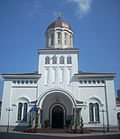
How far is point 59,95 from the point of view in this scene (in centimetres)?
2412

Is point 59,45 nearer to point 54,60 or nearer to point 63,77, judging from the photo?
point 54,60

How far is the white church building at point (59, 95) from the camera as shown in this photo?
22.0 meters

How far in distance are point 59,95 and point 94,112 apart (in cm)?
549

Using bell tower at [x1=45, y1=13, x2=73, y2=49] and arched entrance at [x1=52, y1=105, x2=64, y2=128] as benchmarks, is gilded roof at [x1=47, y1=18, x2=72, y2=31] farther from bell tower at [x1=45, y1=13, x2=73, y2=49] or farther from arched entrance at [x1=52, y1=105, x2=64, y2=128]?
arched entrance at [x1=52, y1=105, x2=64, y2=128]

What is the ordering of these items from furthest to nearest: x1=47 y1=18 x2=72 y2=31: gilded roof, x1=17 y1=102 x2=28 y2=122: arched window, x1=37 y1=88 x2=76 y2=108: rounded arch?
x1=47 y1=18 x2=72 y2=31: gilded roof
x1=17 y1=102 x2=28 y2=122: arched window
x1=37 y1=88 x2=76 y2=108: rounded arch

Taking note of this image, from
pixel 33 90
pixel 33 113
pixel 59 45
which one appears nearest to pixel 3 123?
pixel 33 113

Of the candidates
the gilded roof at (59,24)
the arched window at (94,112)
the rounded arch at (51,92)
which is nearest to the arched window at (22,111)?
the rounded arch at (51,92)

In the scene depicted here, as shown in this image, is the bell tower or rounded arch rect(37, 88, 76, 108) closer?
rounded arch rect(37, 88, 76, 108)

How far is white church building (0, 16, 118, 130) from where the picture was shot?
72.3ft

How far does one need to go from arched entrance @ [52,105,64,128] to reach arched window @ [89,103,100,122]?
13.7ft

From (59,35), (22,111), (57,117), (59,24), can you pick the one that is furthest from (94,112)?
(59,24)

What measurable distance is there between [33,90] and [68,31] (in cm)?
1154

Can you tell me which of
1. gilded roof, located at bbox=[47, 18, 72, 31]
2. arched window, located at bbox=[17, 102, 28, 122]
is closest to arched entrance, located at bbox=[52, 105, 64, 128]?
arched window, located at bbox=[17, 102, 28, 122]

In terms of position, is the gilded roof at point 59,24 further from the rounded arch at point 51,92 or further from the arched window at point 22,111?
the arched window at point 22,111
